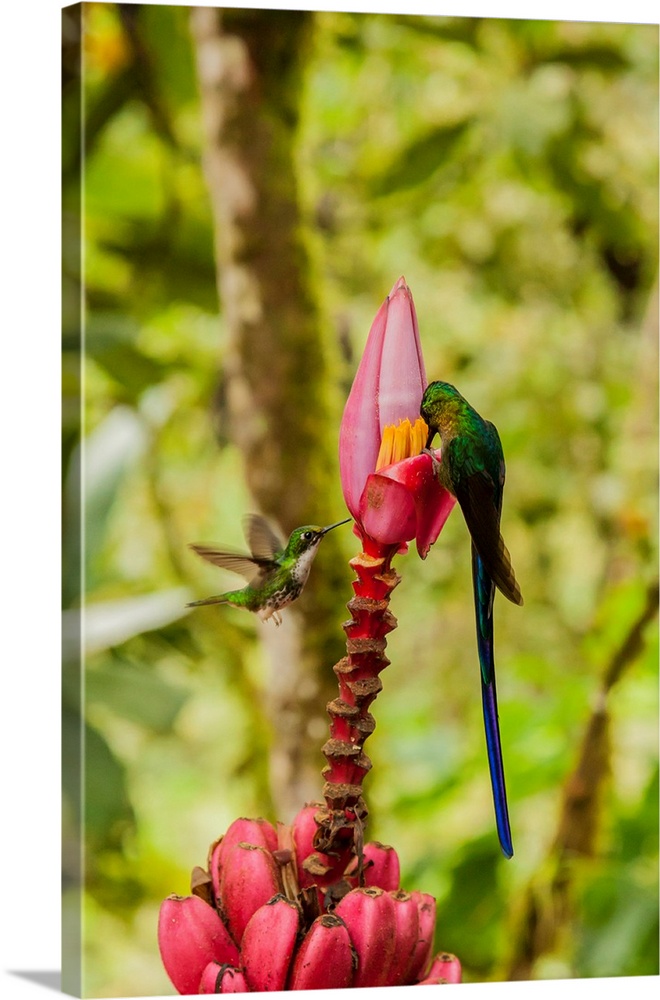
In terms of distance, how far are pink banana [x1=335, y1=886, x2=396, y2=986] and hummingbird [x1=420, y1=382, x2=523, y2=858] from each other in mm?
231

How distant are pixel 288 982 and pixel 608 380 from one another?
1206 millimetres

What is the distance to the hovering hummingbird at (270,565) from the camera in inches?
Answer: 58.2

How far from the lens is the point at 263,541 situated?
1515 millimetres

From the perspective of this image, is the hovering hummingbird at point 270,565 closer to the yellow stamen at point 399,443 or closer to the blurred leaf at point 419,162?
the yellow stamen at point 399,443

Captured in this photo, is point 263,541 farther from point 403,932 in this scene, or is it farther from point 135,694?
point 403,932

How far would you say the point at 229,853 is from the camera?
1.24m

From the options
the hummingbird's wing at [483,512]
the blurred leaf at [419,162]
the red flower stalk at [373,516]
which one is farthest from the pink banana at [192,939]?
the blurred leaf at [419,162]

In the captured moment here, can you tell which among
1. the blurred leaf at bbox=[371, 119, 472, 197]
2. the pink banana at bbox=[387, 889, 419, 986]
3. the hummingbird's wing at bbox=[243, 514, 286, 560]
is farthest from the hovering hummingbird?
the blurred leaf at bbox=[371, 119, 472, 197]

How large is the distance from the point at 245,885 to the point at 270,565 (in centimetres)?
42

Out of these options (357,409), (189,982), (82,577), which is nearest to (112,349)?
(82,577)

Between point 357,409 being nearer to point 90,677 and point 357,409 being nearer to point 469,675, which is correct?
point 90,677

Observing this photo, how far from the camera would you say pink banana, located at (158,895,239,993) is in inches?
46.6

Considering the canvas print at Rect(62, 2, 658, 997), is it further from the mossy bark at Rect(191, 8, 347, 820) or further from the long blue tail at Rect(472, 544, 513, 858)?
the long blue tail at Rect(472, 544, 513, 858)

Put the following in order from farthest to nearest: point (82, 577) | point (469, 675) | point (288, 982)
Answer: point (469, 675) < point (82, 577) < point (288, 982)
